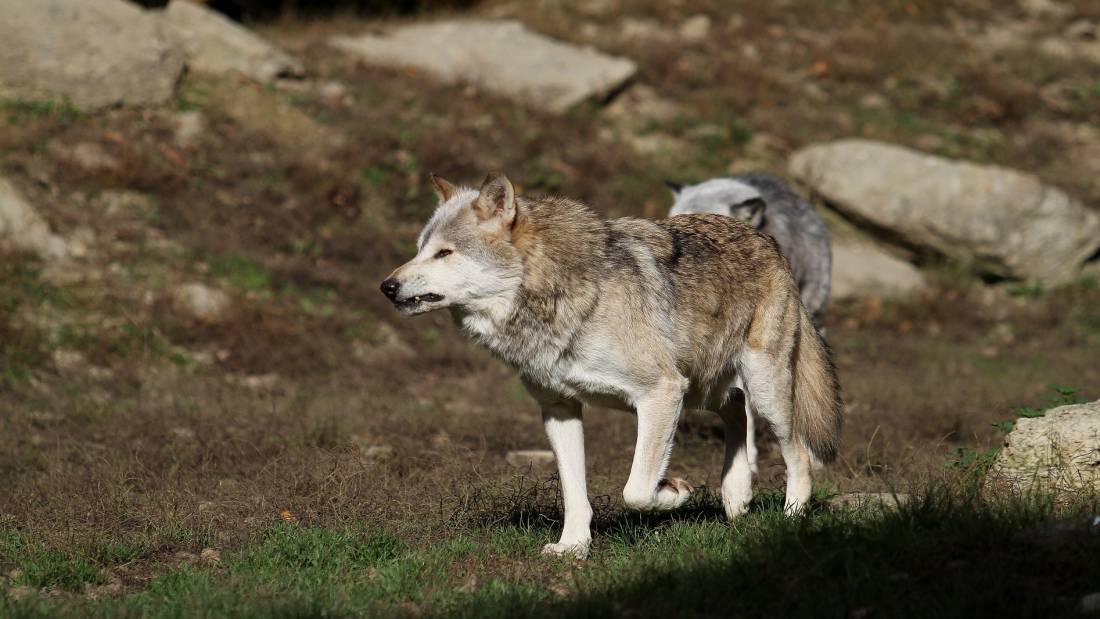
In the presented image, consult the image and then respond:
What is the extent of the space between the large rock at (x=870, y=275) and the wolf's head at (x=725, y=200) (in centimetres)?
546

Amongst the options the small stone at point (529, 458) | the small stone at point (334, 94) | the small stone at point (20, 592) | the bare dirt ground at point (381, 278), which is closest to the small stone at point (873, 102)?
the bare dirt ground at point (381, 278)

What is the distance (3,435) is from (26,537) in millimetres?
3362

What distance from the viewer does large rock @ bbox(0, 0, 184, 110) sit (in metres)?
15.0

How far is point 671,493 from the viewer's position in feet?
21.1

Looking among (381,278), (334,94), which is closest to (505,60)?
(334,94)

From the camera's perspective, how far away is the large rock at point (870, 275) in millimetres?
16234

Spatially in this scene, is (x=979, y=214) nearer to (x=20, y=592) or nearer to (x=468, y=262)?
(x=468, y=262)

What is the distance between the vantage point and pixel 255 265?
45.1 feet

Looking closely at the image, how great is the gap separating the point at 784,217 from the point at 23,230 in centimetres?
829

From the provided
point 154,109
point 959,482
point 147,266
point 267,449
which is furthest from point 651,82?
point 959,482

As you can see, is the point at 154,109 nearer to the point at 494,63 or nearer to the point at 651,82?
the point at 494,63

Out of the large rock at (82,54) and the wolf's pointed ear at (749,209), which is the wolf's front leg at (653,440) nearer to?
the wolf's pointed ear at (749,209)

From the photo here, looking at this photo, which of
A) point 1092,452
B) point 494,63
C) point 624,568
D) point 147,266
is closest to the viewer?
point 624,568

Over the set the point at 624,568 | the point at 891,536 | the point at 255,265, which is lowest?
the point at 255,265
